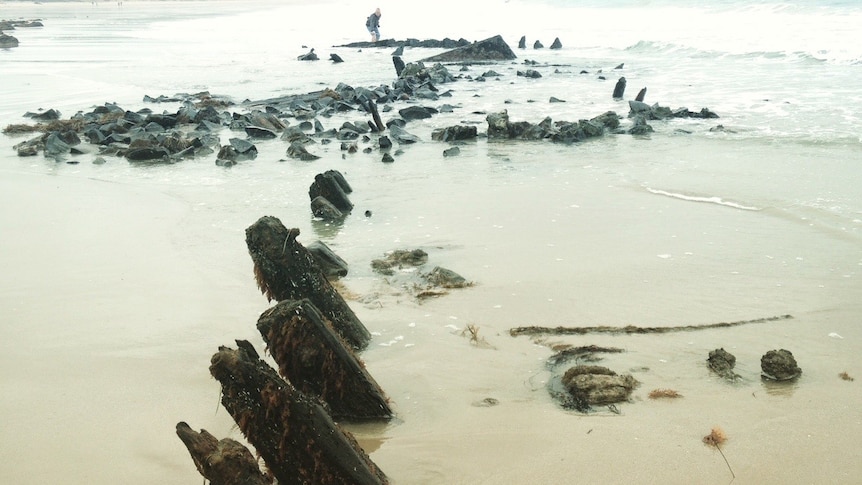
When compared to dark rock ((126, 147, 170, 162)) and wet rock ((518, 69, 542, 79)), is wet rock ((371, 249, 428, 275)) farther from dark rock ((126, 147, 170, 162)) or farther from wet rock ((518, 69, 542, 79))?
wet rock ((518, 69, 542, 79))

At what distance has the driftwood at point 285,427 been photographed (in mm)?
2910

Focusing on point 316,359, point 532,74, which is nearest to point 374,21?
point 532,74

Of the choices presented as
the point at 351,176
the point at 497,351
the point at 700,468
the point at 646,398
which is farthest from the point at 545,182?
the point at 700,468

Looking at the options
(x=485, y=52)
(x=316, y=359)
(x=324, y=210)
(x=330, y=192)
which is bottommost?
(x=485, y=52)

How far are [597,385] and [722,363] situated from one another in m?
0.78

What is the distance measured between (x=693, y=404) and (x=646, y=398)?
0.23m

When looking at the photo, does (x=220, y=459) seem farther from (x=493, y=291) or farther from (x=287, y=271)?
(x=493, y=291)

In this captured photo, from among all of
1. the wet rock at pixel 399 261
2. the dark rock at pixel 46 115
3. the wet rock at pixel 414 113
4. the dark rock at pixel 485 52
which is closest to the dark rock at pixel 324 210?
the wet rock at pixel 399 261

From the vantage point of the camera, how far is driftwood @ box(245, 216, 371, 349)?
461cm

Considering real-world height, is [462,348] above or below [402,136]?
above

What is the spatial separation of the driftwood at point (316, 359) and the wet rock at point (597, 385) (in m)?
1.05

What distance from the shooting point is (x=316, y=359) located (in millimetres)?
3734

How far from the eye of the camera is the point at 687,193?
8578mm

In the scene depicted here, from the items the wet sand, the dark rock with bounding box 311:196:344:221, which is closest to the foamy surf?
the wet sand
